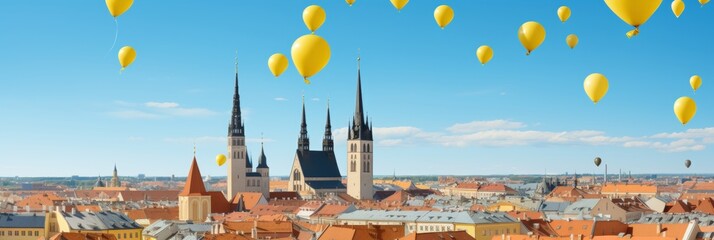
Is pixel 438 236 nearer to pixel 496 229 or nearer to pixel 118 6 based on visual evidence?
pixel 496 229

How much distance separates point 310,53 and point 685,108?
26.2 feet

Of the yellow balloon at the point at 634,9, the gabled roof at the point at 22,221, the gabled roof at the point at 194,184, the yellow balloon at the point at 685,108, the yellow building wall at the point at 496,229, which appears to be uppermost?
the yellow balloon at the point at 634,9

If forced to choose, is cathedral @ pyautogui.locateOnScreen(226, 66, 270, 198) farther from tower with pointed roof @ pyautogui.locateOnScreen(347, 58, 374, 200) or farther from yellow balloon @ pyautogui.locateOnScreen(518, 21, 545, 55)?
yellow balloon @ pyautogui.locateOnScreen(518, 21, 545, 55)

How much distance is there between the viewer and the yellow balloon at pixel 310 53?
16.8 metres

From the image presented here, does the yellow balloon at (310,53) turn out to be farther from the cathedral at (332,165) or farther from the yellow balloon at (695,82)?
the cathedral at (332,165)

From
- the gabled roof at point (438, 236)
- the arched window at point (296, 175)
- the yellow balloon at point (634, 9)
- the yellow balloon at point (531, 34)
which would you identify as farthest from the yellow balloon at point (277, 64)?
the arched window at point (296, 175)

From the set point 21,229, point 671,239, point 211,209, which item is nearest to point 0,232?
point 21,229

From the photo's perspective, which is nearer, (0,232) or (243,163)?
(0,232)

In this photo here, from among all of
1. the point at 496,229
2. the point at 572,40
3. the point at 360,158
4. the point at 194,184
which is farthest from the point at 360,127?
the point at 572,40

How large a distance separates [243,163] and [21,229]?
151ft

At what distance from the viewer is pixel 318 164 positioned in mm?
114938

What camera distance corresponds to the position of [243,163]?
10594 cm

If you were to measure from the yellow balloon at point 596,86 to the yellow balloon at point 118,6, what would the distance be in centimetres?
829

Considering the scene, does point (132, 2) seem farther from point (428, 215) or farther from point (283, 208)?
point (283, 208)
